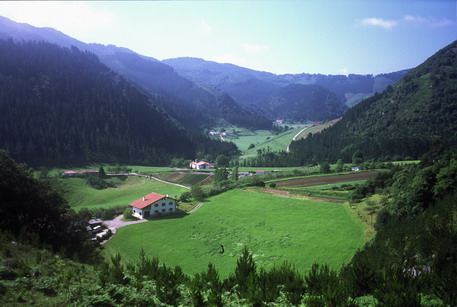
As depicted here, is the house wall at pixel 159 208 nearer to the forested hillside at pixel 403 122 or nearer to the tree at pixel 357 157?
the tree at pixel 357 157

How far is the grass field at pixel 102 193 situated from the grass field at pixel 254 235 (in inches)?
913

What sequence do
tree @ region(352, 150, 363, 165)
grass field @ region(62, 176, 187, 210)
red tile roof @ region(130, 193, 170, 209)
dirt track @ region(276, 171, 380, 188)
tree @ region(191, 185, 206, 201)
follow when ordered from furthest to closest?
tree @ region(352, 150, 363, 165)
grass field @ region(62, 176, 187, 210)
dirt track @ region(276, 171, 380, 188)
tree @ region(191, 185, 206, 201)
red tile roof @ region(130, 193, 170, 209)

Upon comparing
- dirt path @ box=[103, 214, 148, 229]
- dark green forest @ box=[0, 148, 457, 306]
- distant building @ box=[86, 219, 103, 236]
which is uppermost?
dark green forest @ box=[0, 148, 457, 306]

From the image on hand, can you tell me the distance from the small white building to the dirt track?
26.9 meters

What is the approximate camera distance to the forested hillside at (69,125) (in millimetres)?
140375

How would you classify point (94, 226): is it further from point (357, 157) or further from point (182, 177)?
point (357, 157)

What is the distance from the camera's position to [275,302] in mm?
14188

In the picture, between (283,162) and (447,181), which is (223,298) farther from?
(283,162)

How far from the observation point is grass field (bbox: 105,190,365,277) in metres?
32.5

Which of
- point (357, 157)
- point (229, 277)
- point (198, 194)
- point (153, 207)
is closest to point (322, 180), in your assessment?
point (198, 194)

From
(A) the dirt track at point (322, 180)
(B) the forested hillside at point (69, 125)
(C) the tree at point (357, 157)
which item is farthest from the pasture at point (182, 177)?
(C) the tree at point (357, 157)

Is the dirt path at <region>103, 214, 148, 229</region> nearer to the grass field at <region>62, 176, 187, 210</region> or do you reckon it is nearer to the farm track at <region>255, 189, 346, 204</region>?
the grass field at <region>62, 176, 187, 210</region>

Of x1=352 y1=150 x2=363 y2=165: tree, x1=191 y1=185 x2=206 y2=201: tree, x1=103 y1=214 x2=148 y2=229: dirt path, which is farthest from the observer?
x1=352 y1=150 x2=363 y2=165: tree

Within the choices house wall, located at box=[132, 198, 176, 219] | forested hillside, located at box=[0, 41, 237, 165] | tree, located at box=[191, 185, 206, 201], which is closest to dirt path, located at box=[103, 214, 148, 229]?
house wall, located at box=[132, 198, 176, 219]
